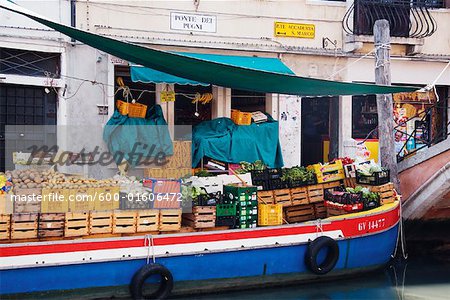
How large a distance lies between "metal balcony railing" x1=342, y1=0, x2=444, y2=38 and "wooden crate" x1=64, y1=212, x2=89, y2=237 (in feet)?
27.0

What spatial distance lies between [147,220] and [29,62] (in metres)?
4.54

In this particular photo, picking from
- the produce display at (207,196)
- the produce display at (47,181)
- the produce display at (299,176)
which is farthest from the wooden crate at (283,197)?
the produce display at (47,181)

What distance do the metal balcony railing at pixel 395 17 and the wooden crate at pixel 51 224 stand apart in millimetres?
8484

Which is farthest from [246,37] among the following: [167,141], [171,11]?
[167,141]

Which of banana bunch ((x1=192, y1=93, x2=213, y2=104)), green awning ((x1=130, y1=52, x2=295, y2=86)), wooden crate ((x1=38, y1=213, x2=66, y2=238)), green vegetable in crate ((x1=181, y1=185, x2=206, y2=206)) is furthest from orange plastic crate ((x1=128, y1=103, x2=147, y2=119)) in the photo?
wooden crate ((x1=38, y1=213, x2=66, y2=238))

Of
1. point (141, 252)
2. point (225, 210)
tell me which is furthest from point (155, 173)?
point (141, 252)

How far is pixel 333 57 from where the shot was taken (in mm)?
15094

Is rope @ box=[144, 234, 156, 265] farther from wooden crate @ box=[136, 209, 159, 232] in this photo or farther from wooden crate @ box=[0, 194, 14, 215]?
wooden crate @ box=[0, 194, 14, 215]

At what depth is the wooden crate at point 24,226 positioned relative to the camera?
29.6ft

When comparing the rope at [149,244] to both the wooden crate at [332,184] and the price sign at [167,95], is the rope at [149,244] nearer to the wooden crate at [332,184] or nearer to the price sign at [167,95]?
the wooden crate at [332,184]

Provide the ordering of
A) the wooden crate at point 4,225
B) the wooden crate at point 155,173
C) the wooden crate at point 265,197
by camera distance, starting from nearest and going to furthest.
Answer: the wooden crate at point 4,225, the wooden crate at point 265,197, the wooden crate at point 155,173

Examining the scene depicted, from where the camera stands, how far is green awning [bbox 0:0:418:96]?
9.13 metres

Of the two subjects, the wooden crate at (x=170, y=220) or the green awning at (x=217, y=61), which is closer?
the wooden crate at (x=170, y=220)

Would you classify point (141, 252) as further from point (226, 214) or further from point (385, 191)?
point (385, 191)
